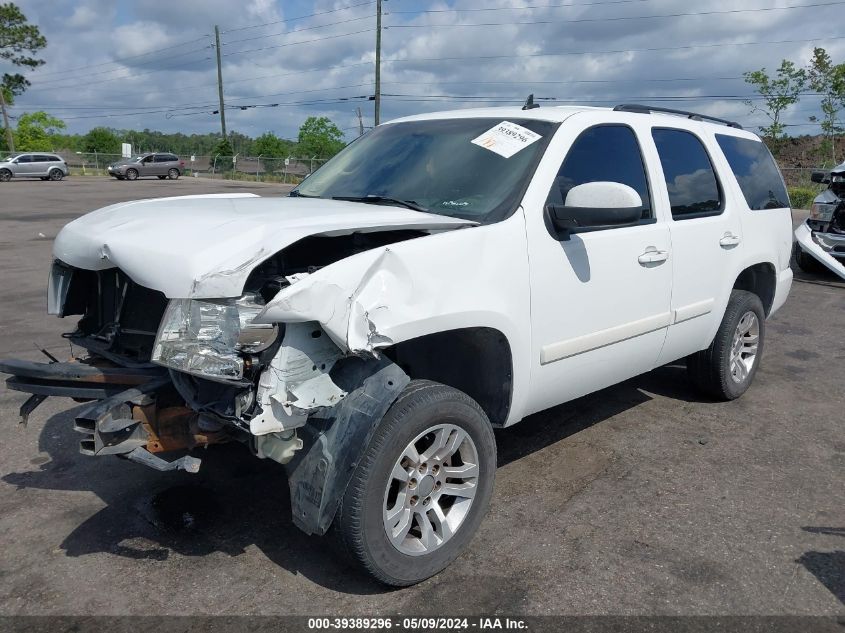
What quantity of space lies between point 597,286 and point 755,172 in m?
2.47

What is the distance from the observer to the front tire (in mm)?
2857

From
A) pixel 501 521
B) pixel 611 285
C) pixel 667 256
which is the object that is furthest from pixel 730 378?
pixel 501 521

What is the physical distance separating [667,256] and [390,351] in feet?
6.31

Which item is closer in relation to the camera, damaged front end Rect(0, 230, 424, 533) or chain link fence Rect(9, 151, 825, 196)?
damaged front end Rect(0, 230, 424, 533)

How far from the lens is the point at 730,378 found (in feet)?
17.6

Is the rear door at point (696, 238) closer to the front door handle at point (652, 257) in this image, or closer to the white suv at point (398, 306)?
the white suv at point (398, 306)

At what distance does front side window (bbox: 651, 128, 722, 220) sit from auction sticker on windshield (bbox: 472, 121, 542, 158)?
41.9 inches

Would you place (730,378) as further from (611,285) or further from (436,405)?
(436,405)

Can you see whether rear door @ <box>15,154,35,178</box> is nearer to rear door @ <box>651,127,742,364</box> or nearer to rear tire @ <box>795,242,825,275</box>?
rear tire @ <box>795,242,825,275</box>

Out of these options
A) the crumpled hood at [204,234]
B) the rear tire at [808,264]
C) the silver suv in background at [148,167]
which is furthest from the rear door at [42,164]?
the crumpled hood at [204,234]

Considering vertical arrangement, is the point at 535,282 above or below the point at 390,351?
above

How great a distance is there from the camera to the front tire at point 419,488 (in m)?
2.86

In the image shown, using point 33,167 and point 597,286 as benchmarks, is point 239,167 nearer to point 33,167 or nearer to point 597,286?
point 33,167

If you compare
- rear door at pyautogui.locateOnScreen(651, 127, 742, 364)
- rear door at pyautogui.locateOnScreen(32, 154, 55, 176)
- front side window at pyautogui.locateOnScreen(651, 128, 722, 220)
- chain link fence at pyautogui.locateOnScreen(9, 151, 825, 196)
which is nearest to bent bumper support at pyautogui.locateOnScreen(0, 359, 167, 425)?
rear door at pyautogui.locateOnScreen(651, 127, 742, 364)
